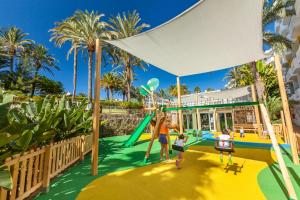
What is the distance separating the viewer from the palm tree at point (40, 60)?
2866cm

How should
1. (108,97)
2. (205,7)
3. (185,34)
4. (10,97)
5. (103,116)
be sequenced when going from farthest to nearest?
(108,97) < (103,116) < (185,34) < (205,7) < (10,97)

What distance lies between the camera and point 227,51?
5.23m

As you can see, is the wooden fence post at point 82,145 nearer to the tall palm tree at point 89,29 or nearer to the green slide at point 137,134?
the green slide at point 137,134

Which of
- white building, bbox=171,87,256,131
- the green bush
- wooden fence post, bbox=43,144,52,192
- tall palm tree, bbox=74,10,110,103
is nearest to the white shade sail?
the green bush

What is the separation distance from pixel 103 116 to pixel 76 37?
9.32 m

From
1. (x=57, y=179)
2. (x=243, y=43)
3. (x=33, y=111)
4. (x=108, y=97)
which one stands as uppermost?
(x=108, y=97)

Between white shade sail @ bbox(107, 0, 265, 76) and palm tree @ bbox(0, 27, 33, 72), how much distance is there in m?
30.0

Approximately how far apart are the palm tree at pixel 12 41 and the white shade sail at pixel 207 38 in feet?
98.4

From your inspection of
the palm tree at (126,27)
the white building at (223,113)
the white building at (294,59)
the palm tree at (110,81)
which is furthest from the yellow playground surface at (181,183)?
the palm tree at (110,81)

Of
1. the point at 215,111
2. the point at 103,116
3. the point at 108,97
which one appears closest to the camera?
the point at 103,116

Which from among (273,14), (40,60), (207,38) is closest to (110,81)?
(40,60)

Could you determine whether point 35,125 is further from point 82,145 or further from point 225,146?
point 225,146

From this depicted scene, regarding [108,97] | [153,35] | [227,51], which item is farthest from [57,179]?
[108,97]

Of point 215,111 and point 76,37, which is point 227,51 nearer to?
point 215,111
